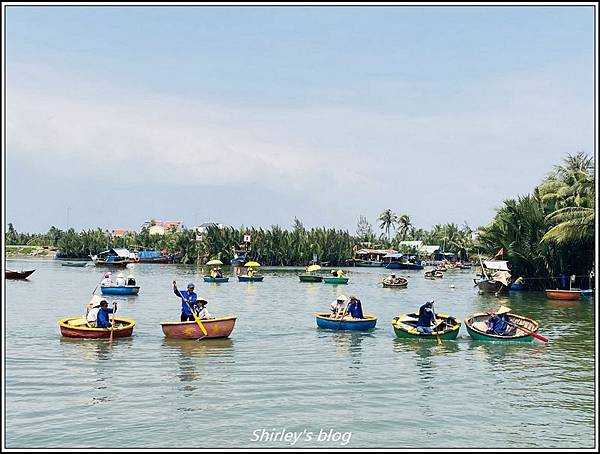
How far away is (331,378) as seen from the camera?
17203 millimetres

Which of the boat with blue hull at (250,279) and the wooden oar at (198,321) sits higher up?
the wooden oar at (198,321)

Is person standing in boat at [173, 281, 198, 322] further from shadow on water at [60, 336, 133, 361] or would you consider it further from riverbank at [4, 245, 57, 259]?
riverbank at [4, 245, 57, 259]

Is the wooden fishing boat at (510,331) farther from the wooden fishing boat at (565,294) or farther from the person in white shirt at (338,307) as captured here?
the wooden fishing boat at (565,294)

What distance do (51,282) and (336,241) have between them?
181 feet

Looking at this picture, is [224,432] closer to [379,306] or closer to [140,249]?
[379,306]

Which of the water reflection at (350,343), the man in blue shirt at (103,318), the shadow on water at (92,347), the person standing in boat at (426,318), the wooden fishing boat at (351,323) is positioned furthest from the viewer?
the wooden fishing boat at (351,323)

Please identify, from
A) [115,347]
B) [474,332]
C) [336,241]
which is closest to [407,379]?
[474,332]

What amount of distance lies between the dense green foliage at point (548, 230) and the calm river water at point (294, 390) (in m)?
21.2

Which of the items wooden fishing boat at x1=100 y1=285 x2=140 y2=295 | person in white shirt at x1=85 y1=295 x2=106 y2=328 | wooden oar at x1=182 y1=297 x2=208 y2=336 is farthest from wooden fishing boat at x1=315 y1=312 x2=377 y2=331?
wooden fishing boat at x1=100 y1=285 x2=140 y2=295

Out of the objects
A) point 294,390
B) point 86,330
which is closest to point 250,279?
point 86,330

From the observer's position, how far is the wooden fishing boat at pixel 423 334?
2272 centimetres

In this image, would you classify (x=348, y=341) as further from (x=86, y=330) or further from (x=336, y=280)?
(x=336, y=280)

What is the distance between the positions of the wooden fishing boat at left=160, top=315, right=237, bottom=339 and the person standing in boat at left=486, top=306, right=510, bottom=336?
8850mm

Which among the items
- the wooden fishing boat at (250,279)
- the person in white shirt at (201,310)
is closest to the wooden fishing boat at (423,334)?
the person in white shirt at (201,310)
